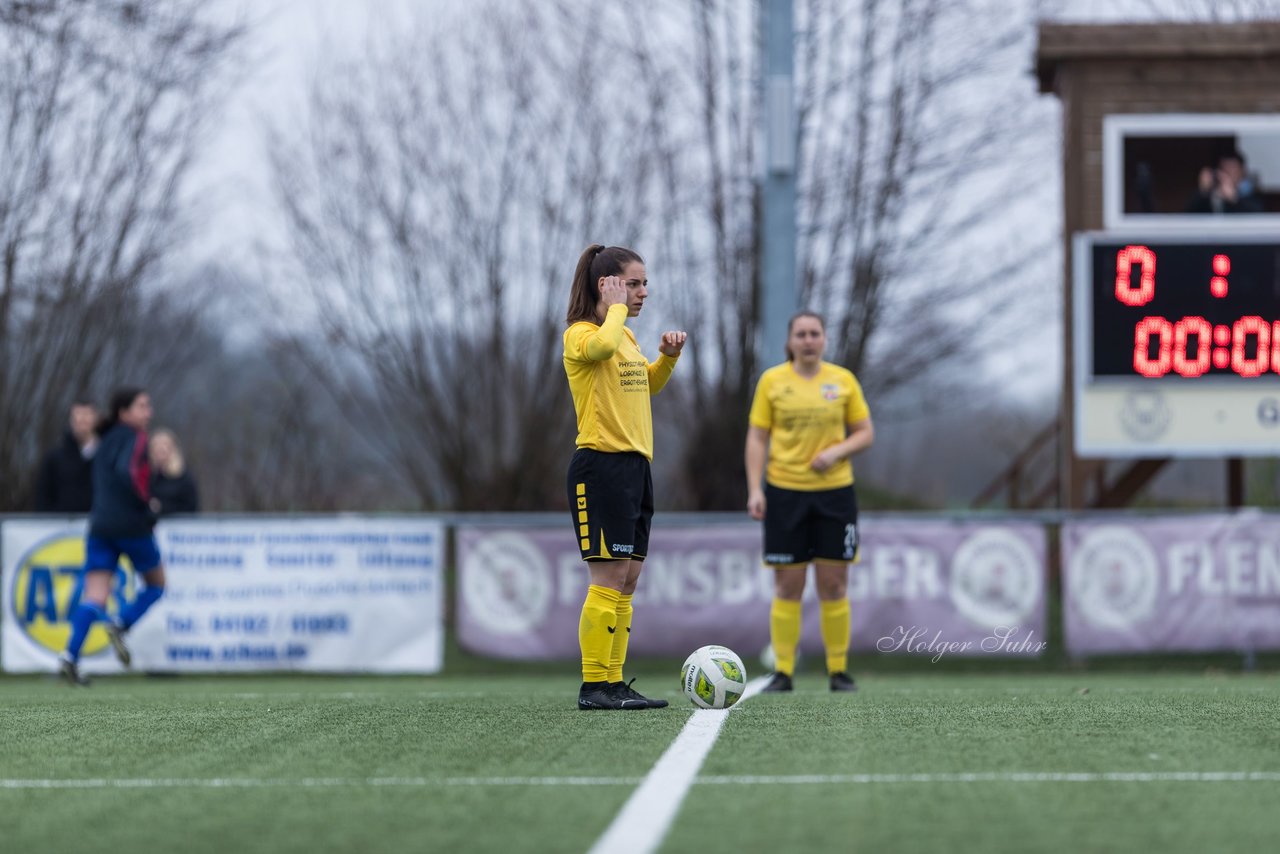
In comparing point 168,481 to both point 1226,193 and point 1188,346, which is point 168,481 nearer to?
point 1188,346

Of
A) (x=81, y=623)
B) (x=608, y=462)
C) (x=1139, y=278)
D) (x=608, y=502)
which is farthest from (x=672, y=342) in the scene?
(x=1139, y=278)

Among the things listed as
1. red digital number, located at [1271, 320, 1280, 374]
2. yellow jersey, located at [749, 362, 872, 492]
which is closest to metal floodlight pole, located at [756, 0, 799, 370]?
red digital number, located at [1271, 320, 1280, 374]

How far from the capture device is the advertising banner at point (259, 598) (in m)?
13.1

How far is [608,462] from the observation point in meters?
6.45

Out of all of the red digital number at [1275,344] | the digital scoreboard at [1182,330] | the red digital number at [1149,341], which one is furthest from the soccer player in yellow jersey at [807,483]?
the red digital number at [1275,344]

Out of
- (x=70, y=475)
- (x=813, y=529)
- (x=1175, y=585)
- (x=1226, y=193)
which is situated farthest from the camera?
(x=1226, y=193)

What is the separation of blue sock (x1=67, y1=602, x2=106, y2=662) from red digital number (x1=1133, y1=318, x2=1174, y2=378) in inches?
315

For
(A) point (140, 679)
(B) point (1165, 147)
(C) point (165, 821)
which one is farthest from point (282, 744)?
(B) point (1165, 147)

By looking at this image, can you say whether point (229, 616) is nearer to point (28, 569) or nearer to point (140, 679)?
point (140, 679)

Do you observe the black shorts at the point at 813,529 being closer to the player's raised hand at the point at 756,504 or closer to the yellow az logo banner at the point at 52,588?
the player's raised hand at the point at 756,504

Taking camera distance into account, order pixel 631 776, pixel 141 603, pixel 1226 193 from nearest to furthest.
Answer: pixel 631 776 < pixel 141 603 < pixel 1226 193

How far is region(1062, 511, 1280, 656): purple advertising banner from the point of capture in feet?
42.0

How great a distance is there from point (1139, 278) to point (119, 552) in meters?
7.89

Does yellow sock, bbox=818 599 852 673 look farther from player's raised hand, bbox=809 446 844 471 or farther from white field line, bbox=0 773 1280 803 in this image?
white field line, bbox=0 773 1280 803
